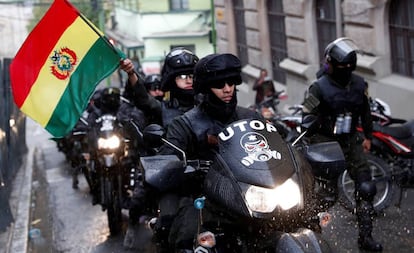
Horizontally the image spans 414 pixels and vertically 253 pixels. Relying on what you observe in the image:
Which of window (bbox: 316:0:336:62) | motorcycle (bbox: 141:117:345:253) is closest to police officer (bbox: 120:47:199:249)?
motorcycle (bbox: 141:117:345:253)

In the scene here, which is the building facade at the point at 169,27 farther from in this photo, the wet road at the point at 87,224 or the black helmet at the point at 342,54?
the black helmet at the point at 342,54

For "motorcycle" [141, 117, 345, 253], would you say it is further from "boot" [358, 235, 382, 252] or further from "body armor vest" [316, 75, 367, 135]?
"boot" [358, 235, 382, 252]

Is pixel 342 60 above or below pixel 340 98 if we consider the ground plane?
above

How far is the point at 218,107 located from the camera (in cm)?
419

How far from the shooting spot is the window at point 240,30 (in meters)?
19.6

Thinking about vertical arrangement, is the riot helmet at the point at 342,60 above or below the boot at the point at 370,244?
above

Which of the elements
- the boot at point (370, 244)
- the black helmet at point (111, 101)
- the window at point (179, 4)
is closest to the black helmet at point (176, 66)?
the boot at point (370, 244)

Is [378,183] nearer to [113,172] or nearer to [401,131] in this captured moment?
[401,131]

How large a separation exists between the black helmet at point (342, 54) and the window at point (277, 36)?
33.2ft

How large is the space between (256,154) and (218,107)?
72 cm

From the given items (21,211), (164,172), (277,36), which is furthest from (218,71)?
(277,36)

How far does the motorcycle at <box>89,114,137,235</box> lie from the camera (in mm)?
7797

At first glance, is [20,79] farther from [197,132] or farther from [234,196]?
[234,196]

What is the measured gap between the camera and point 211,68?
4.11 meters
